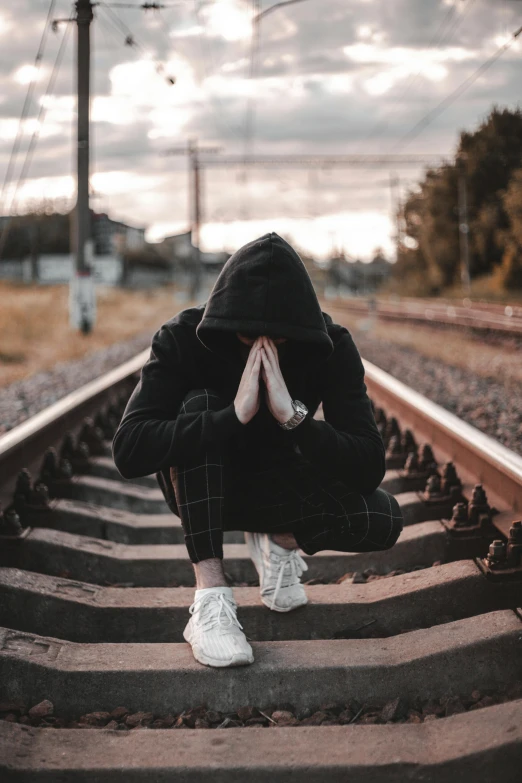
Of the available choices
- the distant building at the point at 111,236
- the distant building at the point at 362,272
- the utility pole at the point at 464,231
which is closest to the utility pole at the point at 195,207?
the distant building at the point at 111,236

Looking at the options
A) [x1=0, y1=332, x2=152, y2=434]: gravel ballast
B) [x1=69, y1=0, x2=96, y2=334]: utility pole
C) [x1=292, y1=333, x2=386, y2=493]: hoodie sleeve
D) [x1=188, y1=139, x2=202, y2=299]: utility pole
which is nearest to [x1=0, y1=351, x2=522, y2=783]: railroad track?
[x1=292, y1=333, x2=386, y2=493]: hoodie sleeve

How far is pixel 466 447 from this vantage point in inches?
154

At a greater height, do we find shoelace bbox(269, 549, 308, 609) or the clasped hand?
the clasped hand

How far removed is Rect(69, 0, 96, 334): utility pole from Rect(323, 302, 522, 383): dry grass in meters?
5.75

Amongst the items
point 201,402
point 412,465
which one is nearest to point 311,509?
point 201,402

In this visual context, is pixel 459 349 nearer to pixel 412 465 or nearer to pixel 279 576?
pixel 412 465

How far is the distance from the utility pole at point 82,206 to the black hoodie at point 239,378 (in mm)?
15650

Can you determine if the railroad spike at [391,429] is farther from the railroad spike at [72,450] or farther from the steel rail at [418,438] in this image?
the railroad spike at [72,450]

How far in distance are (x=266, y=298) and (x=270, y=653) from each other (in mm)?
944

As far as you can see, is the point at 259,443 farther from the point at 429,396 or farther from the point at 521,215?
the point at 521,215

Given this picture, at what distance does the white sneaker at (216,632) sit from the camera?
2.34m

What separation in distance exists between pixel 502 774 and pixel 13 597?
59.2 inches

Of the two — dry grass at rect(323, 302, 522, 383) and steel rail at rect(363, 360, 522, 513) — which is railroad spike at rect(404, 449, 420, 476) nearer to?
steel rail at rect(363, 360, 522, 513)

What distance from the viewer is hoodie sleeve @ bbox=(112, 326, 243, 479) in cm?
254
